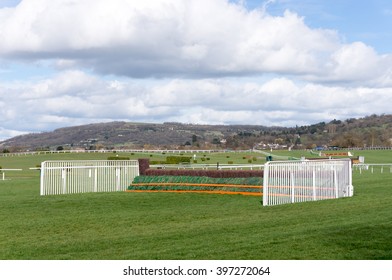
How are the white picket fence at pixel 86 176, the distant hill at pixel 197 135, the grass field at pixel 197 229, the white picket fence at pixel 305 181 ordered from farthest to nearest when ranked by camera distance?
the distant hill at pixel 197 135
the white picket fence at pixel 86 176
the white picket fence at pixel 305 181
the grass field at pixel 197 229

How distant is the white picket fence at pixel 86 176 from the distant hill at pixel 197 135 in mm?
99678

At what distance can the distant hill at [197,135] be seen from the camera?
136875mm

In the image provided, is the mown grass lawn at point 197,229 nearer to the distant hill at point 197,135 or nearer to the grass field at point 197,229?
the grass field at point 197,229

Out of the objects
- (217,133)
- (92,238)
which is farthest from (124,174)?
(217,133)

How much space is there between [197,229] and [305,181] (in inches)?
270

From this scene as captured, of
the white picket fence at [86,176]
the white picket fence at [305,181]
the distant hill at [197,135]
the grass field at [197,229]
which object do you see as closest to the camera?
the grass field at [197,229]

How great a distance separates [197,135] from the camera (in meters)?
159

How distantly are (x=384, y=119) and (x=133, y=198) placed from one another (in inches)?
5695

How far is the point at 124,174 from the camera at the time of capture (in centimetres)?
2778

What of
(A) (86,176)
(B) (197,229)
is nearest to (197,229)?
(B) (197,229)

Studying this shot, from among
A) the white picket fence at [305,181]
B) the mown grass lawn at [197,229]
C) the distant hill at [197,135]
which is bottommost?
the mown grass lawn at [197,229]

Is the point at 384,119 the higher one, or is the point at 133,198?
the point at 384,119

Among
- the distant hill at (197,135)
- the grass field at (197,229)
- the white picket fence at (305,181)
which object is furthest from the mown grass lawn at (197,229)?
the distant hill at (197,135)
